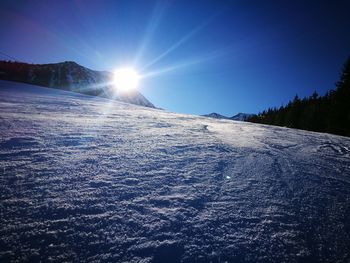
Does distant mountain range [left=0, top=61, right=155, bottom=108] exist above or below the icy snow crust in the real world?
above

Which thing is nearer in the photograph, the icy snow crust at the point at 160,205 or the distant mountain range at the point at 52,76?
the icy snow crust at the point at 160,205

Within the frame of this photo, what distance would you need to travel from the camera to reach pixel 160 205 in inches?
78.2

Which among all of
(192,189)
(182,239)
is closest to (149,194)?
(192,189)

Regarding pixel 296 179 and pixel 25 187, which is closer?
pixel 25 187

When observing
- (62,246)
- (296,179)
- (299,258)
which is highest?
(296,179)

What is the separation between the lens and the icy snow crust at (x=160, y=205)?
1.48m

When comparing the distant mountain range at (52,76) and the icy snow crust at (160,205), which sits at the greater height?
the distant mountain range at (52,76)

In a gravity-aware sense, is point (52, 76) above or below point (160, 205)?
above

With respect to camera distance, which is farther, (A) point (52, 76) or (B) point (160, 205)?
(A) point (52, 76)

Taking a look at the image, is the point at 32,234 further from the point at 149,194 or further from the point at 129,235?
the point at 149,194

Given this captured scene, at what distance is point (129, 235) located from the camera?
5.17 ft

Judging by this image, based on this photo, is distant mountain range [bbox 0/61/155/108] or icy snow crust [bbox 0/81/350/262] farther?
distant mountain range [bbox 0/61/155/108]

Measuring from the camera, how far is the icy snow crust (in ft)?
4.85

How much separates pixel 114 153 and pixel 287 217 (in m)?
2.42
